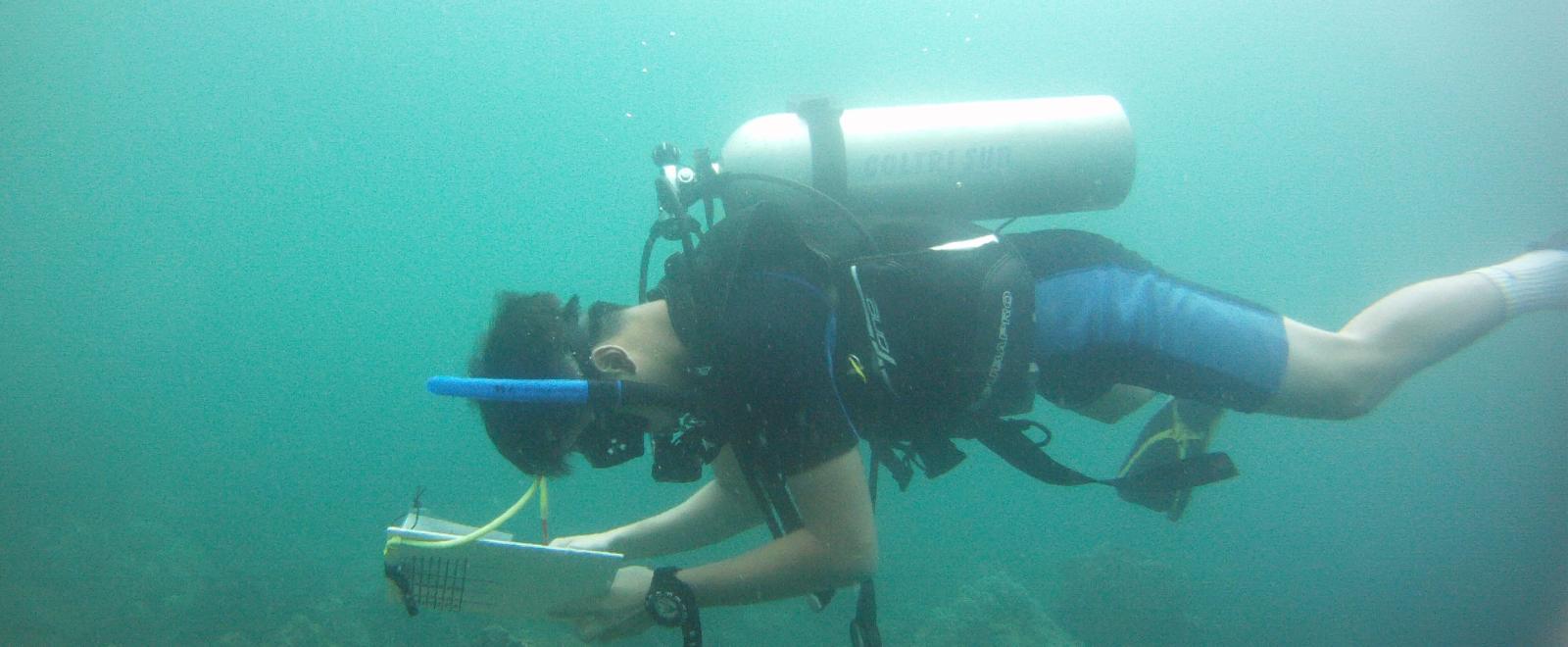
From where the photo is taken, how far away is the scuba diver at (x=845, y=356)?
1.89 metres

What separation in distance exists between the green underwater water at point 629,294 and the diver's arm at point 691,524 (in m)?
1.59

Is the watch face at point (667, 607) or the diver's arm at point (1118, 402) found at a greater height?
the watch face at point (667, 607)

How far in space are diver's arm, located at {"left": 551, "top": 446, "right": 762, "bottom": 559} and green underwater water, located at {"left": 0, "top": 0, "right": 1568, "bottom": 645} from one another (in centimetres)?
159

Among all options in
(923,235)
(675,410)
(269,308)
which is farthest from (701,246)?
(269,308)

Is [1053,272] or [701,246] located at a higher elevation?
[701,246]

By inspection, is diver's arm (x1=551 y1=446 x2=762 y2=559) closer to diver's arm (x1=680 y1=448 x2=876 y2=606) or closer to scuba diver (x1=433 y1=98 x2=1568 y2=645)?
scuba diver (x1=433 y1=98 x2=1568 y2=645)

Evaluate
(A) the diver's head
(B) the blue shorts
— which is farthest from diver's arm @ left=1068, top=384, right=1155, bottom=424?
(A) the diver's head

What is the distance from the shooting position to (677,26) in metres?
40.6

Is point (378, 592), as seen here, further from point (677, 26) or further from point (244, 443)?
point (677, 26)

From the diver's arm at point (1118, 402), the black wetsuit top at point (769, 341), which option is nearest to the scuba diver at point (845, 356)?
the black wetsuit top at point (769, 341)

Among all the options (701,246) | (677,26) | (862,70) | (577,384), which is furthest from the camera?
(677,26)

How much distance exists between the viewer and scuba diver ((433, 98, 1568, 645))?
6.19 ft

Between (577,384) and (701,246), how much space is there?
613mm

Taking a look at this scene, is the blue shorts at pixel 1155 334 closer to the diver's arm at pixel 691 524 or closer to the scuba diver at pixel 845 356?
the scuba diver at pixel 845 356
